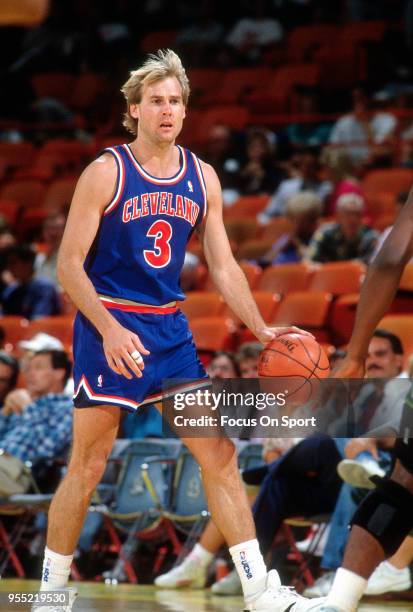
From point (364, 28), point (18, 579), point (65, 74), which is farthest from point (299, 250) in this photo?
point (65, 74)

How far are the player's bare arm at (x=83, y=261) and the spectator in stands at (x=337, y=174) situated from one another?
6.92 metres

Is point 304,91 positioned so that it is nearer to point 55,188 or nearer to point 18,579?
point 55,188

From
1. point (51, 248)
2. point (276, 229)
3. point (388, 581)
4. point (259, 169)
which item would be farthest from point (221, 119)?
point (388, 581)

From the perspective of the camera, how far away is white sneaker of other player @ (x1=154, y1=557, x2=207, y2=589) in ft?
23.7

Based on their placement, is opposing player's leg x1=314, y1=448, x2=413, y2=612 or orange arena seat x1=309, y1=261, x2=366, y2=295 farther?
orange arena seat x1=309, y1=261, x2=366, y2=295

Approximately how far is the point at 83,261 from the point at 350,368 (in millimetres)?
1298

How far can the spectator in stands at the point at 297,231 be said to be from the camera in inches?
428

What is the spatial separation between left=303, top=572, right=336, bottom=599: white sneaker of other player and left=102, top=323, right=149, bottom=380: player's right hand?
2387mm

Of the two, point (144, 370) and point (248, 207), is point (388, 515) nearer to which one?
point (144, 370)

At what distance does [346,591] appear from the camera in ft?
14.4

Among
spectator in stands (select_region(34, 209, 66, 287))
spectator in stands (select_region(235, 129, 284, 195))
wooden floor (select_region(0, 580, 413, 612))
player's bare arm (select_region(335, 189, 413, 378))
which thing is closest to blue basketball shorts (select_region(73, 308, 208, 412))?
player's bare arm (select_region(335, 189, 413, 378))

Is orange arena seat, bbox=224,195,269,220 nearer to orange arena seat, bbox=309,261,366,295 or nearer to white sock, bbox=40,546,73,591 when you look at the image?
orange arena seat, bbox=309,261,366,295

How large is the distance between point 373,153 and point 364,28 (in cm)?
330

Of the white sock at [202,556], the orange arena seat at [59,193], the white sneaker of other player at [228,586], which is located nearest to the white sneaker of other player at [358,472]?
the white sneaker of other player at [228,586]
